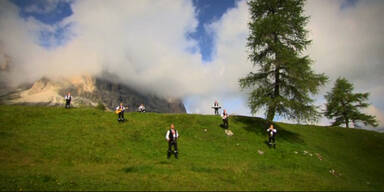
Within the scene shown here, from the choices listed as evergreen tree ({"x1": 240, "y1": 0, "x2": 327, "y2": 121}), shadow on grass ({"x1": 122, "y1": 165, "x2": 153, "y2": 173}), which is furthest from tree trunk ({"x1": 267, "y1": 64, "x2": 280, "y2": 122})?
shadow on grass ({"x1": 122, "y1": 165, "x2": 153, "y2": 173})

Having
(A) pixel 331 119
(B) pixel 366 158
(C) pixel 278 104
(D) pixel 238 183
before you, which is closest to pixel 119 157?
(D) pixel 238 183

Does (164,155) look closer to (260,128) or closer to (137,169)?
(137,169)

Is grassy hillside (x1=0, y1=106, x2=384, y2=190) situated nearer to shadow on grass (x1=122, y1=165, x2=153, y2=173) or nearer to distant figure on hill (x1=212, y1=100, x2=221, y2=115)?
shadow on grass (x1=122, y1=165, x2=153, y2=173)

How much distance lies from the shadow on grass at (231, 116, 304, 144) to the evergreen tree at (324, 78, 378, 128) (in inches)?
814

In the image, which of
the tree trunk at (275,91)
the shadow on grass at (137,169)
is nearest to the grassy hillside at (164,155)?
the shadow on grass at (137,169)

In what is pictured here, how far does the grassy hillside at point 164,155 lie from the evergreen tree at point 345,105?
33.7ft

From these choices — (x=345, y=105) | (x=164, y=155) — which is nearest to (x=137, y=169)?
(x=164, y=155)

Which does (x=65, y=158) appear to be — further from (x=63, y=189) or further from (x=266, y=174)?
(x=266, y=174)

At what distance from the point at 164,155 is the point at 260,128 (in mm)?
14473

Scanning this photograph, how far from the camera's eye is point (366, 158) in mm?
23469

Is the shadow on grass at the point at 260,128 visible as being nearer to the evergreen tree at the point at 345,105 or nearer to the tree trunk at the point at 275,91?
the tree trunk at the point at 275,91

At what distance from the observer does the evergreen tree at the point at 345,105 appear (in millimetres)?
40938

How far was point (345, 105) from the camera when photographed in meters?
42.2

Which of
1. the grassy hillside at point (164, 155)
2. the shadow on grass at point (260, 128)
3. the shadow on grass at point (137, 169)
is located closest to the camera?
the grassy hillside at point (164, 155)
